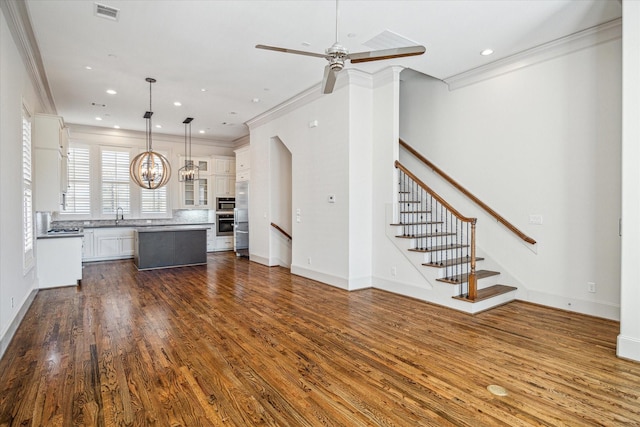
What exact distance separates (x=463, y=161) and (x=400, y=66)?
182cm

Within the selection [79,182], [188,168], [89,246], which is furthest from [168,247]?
[79,182]

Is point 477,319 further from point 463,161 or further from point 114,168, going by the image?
point 114,168

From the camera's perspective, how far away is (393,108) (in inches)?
212

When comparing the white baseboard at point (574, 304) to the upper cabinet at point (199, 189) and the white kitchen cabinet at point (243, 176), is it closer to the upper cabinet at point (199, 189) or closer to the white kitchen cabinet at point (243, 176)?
the white kitchen cabinet at point (243, 176)

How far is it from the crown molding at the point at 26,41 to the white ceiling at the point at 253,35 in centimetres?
9

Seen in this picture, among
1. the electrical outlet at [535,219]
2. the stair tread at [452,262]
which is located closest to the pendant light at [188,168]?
Answer: the stair tread at [452,262]

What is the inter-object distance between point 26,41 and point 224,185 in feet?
22.0

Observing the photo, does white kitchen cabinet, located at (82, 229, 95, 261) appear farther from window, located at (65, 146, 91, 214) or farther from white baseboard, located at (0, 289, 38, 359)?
white baseboard, located at (0, 289, 38, 359)

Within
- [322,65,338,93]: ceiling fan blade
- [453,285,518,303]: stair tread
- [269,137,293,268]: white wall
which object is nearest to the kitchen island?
[269,137,293,268]: white wall

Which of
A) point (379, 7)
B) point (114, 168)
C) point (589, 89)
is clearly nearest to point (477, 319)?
point (589, 89)

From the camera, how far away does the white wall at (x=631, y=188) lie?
304cm

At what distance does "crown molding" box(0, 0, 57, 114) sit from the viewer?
3555 mm

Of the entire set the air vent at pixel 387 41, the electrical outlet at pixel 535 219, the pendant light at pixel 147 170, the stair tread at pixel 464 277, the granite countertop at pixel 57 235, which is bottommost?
the stair tread at pixel 464 277

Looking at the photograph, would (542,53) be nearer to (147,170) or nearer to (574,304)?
(574,304)
